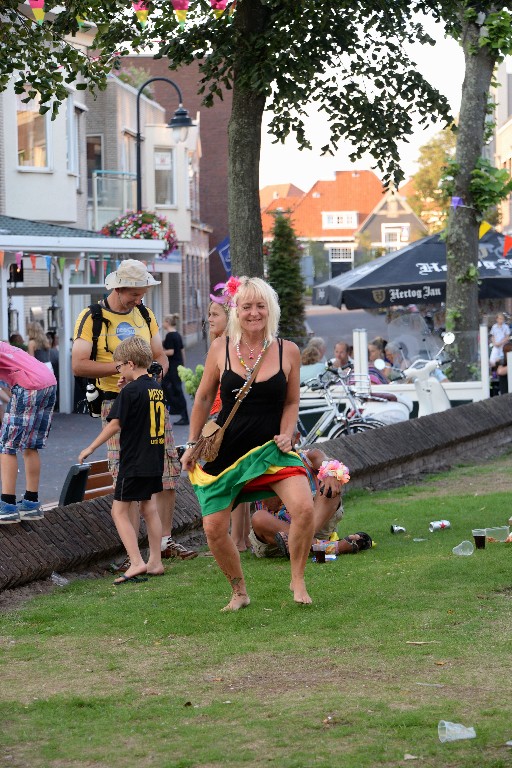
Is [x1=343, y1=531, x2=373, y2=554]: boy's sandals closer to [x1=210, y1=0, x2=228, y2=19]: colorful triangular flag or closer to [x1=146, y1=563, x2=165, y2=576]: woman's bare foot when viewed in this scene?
[x1=146, y1=563, x2=165, y2=576]: woman's bare foot

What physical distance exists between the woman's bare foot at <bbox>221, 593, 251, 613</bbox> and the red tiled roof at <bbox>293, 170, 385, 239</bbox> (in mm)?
132492

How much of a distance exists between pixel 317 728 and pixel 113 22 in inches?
417

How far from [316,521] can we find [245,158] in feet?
21.3

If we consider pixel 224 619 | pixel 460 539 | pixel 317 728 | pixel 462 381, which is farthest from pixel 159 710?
pixel 462 381

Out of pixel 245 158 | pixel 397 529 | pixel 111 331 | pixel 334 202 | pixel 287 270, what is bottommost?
pixel 397 529

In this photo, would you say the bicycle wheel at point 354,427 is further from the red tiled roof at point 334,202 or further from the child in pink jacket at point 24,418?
the red tiled roof at point 334,202

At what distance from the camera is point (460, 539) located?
30.3 ft

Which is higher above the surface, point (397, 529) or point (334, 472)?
point (334, 472)

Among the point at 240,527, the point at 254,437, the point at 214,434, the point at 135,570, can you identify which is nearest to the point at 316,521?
the point at 240,527

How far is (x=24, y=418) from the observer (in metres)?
8.42

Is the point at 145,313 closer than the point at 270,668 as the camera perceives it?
No

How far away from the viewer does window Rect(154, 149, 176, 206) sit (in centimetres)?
5134

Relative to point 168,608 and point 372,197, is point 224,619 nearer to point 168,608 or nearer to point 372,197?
point 168,608

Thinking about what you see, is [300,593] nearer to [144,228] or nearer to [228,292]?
[228,292]
